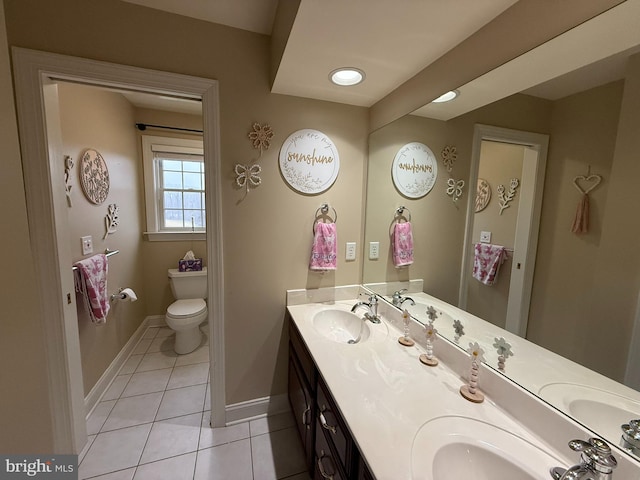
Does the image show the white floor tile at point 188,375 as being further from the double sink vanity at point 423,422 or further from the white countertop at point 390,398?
the white countertop at point 390,398

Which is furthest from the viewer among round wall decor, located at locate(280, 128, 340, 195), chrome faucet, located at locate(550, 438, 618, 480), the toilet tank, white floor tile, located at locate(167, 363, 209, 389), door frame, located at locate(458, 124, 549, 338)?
the toilet tank

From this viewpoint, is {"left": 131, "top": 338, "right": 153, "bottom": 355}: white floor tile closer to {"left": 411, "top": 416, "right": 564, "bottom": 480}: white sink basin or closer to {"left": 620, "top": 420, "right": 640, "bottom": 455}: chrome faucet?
{"left": 411, "top": 416, "right": 564, "bottom": 480}: white sink basin

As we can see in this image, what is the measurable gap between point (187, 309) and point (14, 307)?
191 cm

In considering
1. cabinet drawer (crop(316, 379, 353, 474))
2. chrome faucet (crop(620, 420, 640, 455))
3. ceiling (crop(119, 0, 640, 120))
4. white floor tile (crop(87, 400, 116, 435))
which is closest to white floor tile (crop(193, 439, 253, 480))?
cabinet drawer (crop(316, 379, 353, 474))

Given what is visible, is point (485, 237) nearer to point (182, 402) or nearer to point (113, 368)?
point (182, 402)

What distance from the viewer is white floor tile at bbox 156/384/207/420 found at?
1.83 metres

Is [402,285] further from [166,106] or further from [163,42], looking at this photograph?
[166,106]

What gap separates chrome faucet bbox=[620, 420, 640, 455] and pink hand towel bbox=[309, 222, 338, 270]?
1.33 m

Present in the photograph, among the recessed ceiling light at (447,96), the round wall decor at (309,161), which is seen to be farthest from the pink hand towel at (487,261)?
the round wall decor at (309,161)

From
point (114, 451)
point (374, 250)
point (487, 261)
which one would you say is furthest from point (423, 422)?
point (114, 451)

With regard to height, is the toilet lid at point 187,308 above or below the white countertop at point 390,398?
below

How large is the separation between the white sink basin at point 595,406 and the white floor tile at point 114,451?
2045 mm

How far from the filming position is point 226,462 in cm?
148

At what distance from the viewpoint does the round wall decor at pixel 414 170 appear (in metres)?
1.40
